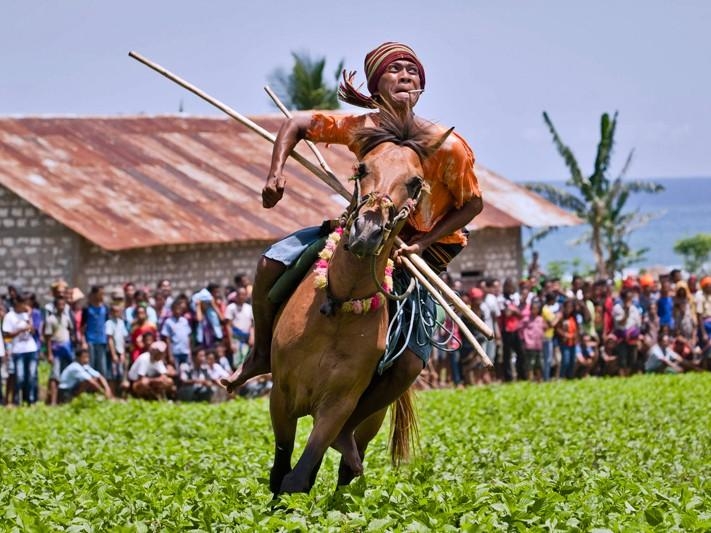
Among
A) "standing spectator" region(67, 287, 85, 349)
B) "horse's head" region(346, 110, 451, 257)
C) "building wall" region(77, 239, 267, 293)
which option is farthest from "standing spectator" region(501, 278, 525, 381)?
"horse's head" region(346, 110, 451, 257)

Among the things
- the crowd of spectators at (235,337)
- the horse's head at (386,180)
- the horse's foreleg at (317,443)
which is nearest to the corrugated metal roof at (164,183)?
the crowd of spectators at (235,337)

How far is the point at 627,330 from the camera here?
2595 cm

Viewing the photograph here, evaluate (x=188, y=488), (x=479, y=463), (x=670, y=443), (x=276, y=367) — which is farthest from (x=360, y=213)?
(x=670, y=443)

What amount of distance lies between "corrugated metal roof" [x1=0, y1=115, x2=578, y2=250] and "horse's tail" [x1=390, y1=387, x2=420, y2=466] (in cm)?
1574

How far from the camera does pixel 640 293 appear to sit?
26.9m

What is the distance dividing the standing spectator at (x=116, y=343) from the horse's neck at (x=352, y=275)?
12.8 meters

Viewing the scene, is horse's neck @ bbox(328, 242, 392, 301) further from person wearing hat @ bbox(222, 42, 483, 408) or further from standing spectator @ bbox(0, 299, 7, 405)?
standing spectator @ bbox(0, 299, 7, 405)

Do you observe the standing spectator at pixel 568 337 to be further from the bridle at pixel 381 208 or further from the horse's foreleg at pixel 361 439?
the bridle at pixel 381 208

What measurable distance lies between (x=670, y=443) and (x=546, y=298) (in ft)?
37.9

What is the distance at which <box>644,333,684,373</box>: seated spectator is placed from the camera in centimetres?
2609

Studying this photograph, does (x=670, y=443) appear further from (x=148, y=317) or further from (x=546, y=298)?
(x=546, y=298)

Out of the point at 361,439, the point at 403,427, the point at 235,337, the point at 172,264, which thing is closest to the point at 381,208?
the point at 361,439

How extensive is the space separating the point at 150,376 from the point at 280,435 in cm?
1204

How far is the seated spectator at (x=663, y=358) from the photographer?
26094 millimetres
